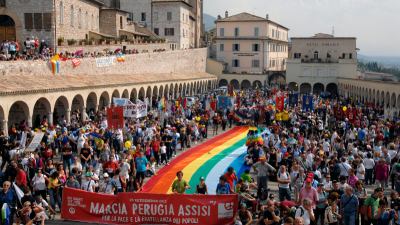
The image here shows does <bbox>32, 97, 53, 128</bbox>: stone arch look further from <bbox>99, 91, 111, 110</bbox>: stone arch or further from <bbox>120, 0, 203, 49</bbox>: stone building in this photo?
<bbox>120, 0, 203, 49</bbox>: stone building

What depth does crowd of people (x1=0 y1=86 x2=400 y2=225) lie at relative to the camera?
11.2 m

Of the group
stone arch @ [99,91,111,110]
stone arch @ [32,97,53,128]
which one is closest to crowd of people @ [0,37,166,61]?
stone arch @ [32,97,53,128]

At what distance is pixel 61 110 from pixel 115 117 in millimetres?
11194

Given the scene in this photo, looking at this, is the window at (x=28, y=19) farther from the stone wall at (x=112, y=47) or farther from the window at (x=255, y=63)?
the window at (x=255, y=63)

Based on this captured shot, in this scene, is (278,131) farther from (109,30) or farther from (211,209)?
(109,30)

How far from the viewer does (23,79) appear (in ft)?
88.5

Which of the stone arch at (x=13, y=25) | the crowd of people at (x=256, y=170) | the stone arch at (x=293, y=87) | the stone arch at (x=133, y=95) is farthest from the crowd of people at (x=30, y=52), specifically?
the stone arch at (x=293, y=87)

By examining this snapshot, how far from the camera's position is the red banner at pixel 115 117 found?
21250 millimetres

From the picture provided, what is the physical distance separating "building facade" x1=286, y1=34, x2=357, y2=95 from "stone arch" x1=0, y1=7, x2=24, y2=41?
1690 inches

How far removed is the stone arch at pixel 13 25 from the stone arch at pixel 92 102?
9.52m

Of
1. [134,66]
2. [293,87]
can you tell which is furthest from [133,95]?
[293,87]

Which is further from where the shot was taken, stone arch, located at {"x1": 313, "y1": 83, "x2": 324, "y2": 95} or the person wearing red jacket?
stone arch, located at {"x1": 313, "y1": 83, "x2": 324, "y2": 95}

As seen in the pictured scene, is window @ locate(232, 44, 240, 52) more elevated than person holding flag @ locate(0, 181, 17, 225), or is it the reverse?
window @ locate(232, 44, 240, 52)

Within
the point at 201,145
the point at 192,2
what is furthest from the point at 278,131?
the point at 192,2
